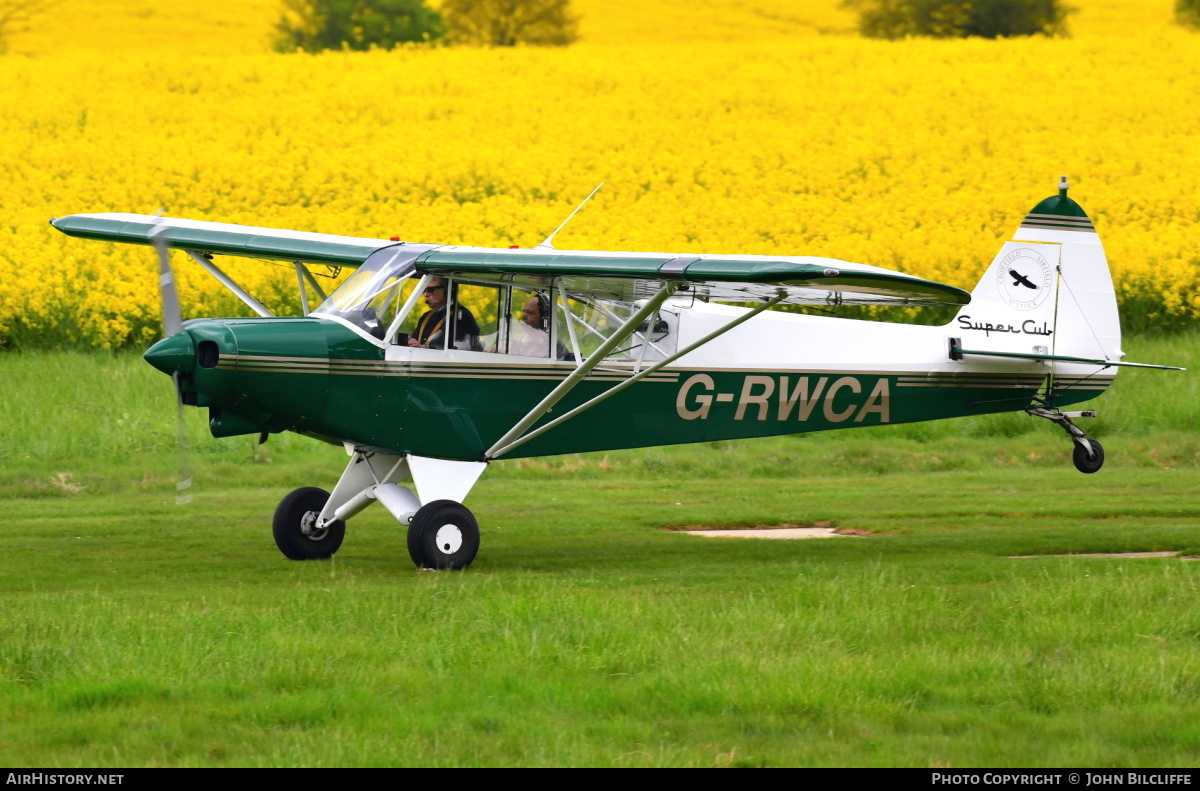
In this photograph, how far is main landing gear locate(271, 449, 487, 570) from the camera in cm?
1146

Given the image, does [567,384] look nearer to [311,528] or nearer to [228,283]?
[311,528]

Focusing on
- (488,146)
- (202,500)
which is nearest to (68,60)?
(488,146)

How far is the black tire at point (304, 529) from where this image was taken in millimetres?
12375

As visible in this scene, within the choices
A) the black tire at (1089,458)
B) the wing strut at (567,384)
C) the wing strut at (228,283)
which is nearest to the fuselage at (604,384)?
the wing strut at (567,384)

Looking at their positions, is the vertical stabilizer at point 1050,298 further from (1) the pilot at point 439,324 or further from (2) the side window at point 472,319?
(1) the pilot at point 439,324

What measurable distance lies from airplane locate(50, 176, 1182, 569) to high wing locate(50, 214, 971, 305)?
24mm

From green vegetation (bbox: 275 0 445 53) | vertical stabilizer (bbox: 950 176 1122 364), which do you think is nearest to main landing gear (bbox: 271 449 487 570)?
vertical stabilizer (bbox: 950 176 1122 364)

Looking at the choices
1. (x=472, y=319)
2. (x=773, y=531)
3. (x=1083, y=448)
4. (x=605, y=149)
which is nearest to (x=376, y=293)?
(x=472, y=319)

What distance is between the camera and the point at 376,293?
1162 cm

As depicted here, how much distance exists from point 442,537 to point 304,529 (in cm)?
157

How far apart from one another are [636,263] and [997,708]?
4709mm

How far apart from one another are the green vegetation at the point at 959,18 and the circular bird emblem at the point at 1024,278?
3175 centimetres

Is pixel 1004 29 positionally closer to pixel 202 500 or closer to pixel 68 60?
pixel 68 60

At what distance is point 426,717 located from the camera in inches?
269
